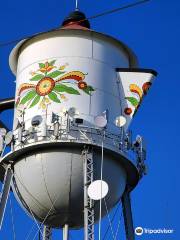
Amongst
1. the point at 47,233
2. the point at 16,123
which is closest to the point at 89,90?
the point at 16,123

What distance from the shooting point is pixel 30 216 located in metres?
29.0

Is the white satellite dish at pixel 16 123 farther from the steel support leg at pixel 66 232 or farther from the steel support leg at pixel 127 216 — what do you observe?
the steel support leg at pixel 127 216

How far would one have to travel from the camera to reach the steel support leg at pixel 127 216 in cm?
2883

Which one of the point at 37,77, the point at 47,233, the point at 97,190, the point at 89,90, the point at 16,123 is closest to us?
the point at 97,190

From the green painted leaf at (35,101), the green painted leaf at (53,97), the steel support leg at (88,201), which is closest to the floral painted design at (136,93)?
the green painted leaf at (53,97)

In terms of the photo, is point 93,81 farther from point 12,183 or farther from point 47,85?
point 12,183

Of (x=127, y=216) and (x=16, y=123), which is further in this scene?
(x=16, y=123)

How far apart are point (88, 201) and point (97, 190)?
706 millimetres

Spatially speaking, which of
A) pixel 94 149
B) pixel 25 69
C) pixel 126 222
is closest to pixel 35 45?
pixel 25 69

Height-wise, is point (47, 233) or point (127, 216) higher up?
point (127, 216)

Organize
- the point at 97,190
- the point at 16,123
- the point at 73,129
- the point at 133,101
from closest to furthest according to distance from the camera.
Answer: the point at 97,190, the point at 73,129, the point at 16,123, the point at 133,101

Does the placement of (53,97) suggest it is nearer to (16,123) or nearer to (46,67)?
(46,67)

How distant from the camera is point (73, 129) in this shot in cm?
2766

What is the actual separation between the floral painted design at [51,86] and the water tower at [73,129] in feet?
0.13
